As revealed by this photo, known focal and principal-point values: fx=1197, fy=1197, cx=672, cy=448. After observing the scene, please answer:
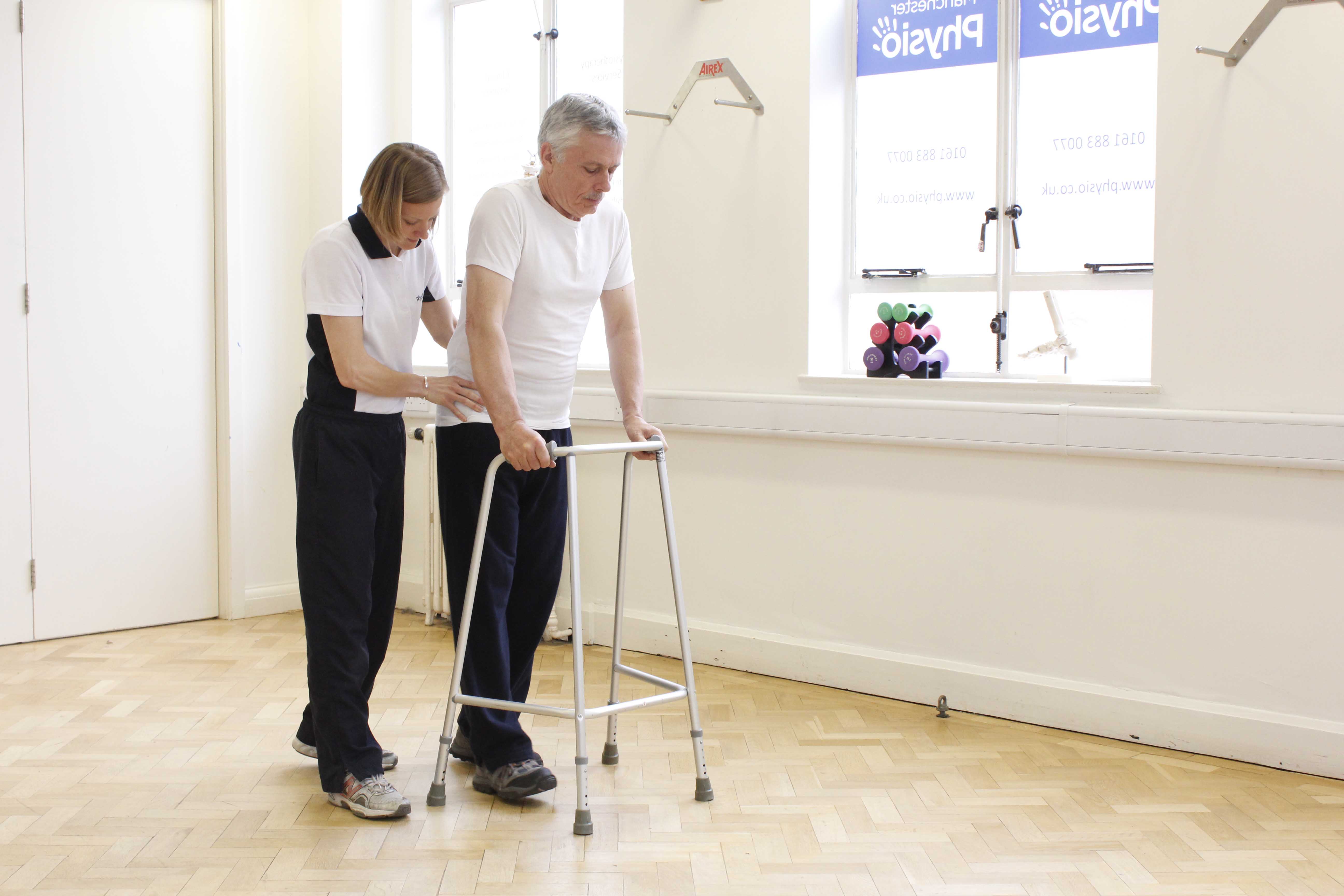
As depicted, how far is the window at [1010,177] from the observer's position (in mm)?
3471

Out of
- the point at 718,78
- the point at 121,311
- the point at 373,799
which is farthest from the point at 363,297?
the point at 121,311

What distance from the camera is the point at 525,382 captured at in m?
2.77

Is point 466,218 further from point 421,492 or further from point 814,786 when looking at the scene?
point 814,786

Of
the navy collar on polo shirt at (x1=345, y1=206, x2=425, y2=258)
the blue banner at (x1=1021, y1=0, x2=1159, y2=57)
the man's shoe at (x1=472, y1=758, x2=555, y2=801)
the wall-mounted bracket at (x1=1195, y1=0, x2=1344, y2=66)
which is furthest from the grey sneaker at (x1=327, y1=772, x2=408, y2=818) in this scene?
the blue banner at (x1=1021, y1=0, x2=1159, y2=57)

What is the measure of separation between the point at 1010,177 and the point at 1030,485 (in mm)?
962

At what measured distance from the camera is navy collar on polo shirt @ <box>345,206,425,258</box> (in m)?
2.64

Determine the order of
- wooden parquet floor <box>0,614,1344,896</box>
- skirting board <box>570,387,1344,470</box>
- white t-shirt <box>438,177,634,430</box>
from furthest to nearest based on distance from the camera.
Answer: skirting board <box>570,387,1344,470</box>, white t-shirt <box>438,177,634,430</box>, wooden parquet floor <box>0,614,1344,896</box>

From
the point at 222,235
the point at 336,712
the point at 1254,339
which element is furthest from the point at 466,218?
the point at 1254,339

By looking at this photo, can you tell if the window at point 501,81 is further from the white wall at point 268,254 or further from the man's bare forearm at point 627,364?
the man's bare forearm at point 627,364

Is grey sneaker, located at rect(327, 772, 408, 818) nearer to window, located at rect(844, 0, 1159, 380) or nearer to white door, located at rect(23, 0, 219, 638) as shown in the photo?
window, located at rect(844, 0, 1159, 380)

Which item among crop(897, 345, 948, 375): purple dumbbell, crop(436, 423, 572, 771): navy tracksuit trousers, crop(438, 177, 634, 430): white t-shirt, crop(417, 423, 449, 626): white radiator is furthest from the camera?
crop(417, 423, 449, 626): white radiator

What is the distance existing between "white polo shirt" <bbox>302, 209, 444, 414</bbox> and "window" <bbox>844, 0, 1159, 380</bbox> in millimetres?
1725

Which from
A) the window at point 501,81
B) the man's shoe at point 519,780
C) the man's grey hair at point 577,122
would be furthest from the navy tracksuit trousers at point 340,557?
the window at point 501,81

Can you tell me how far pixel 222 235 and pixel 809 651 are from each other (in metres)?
2.80
